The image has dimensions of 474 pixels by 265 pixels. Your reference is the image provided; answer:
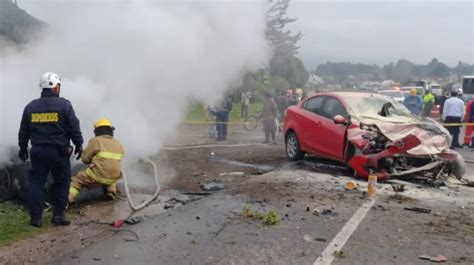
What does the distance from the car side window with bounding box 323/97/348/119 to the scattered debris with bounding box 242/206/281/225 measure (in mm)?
3981

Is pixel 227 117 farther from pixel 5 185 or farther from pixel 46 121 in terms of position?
pixel 46 121

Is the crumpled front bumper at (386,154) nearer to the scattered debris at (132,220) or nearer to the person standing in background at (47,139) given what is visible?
the scattered debris at (132,220)

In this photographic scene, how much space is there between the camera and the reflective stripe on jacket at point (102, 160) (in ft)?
23.5

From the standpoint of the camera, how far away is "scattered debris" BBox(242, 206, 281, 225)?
245 inches

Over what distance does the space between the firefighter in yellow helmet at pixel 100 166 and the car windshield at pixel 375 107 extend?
4811 millimetres

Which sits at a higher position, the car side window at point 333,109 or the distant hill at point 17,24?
the distant hill at point 17,24

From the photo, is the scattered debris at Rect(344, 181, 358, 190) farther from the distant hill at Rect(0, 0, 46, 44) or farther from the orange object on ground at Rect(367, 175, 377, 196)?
the distant hill at Rect(0, 0, 46, 44)

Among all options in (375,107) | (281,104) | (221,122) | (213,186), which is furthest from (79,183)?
(281,104)

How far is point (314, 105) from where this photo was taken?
11.0 m

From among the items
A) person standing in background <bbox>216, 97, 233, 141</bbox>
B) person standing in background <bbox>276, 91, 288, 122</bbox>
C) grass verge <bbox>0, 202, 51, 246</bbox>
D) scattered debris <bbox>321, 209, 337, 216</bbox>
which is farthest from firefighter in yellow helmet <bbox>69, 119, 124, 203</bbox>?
person standing in background <bbox>276, 91, 288, 122</bbox>

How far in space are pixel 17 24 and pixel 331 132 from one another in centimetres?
639

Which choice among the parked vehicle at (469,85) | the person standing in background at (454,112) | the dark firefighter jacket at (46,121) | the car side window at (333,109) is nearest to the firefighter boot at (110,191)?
the dark firefighter jacket at (46,121)

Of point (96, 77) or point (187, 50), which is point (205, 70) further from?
point (96, 77)

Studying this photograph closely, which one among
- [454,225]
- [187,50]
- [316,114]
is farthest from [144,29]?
[454,225]
